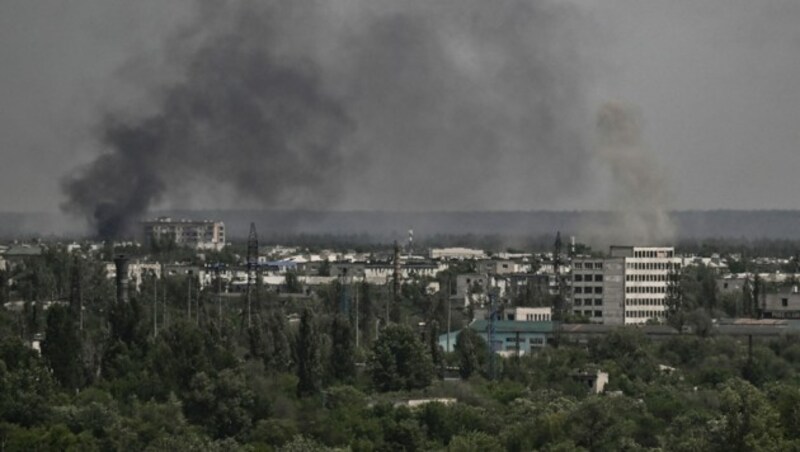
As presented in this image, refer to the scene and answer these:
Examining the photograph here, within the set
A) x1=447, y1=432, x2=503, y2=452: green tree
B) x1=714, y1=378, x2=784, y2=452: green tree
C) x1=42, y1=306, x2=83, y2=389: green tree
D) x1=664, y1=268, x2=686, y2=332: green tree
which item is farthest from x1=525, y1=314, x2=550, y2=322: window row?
x1=714, y1=378, x2=784, y2=452: green tree

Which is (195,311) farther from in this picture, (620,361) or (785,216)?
(785,216)

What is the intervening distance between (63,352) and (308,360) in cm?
409

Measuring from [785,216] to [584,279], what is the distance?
357ft

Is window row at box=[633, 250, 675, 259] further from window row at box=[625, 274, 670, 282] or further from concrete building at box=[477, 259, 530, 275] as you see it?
concrete building at box=[477, 259, 530, 275]

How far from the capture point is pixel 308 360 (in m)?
43.9

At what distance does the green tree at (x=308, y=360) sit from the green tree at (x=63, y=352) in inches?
146

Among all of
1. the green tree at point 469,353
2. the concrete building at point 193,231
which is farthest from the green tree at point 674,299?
the concrete building at point 193,231

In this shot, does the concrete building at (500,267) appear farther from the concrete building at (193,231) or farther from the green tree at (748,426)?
the green tree at (748,426)

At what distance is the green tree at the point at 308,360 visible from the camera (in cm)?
4341

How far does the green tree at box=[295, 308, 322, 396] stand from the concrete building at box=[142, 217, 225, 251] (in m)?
65.8

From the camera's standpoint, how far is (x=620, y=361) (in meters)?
50.3

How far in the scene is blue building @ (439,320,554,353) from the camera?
58000 millimetres

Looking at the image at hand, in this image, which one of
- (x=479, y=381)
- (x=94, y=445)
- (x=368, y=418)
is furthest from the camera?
(x=479, y=381)

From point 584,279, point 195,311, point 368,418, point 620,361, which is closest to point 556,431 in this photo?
point 368,418
